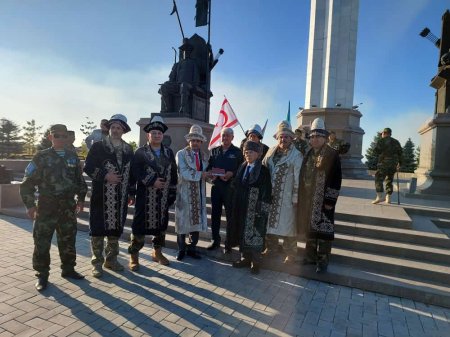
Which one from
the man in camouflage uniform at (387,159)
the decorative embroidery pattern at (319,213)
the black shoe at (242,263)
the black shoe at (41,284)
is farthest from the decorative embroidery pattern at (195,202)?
the man in camouflage uniform at (387,159)

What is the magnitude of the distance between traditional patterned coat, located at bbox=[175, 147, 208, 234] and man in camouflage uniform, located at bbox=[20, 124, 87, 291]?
1.46 meters

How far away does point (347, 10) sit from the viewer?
1313 centimetres

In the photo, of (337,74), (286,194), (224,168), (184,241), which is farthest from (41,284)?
(337,74)

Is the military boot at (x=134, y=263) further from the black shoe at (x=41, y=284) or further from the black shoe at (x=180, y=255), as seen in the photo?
the black shoe at (x=41, y=284)

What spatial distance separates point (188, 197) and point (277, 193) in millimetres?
1381

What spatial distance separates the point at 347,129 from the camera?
13.0 metres

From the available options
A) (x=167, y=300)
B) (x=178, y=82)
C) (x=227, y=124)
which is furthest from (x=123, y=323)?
(x=178, y=82)

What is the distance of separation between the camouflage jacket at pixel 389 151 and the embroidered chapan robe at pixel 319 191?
3850mm

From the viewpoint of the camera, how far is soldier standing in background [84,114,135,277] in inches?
158

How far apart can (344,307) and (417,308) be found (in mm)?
897

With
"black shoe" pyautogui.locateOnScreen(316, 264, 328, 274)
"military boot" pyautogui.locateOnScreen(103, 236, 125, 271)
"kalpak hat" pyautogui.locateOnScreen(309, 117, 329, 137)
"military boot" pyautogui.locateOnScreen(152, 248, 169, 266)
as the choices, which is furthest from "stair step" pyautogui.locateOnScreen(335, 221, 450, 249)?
"military boot" pyautogui.locateOnScreen(103, 236, 125, 271)

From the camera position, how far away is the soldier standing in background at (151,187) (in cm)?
429

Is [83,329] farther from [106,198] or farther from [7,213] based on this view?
[7,213]

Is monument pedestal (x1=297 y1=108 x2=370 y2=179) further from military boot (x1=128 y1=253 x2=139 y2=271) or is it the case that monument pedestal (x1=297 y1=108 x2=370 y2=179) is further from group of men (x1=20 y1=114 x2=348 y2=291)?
military boot (x1=128 y1=253 x2=139 y2=271)
